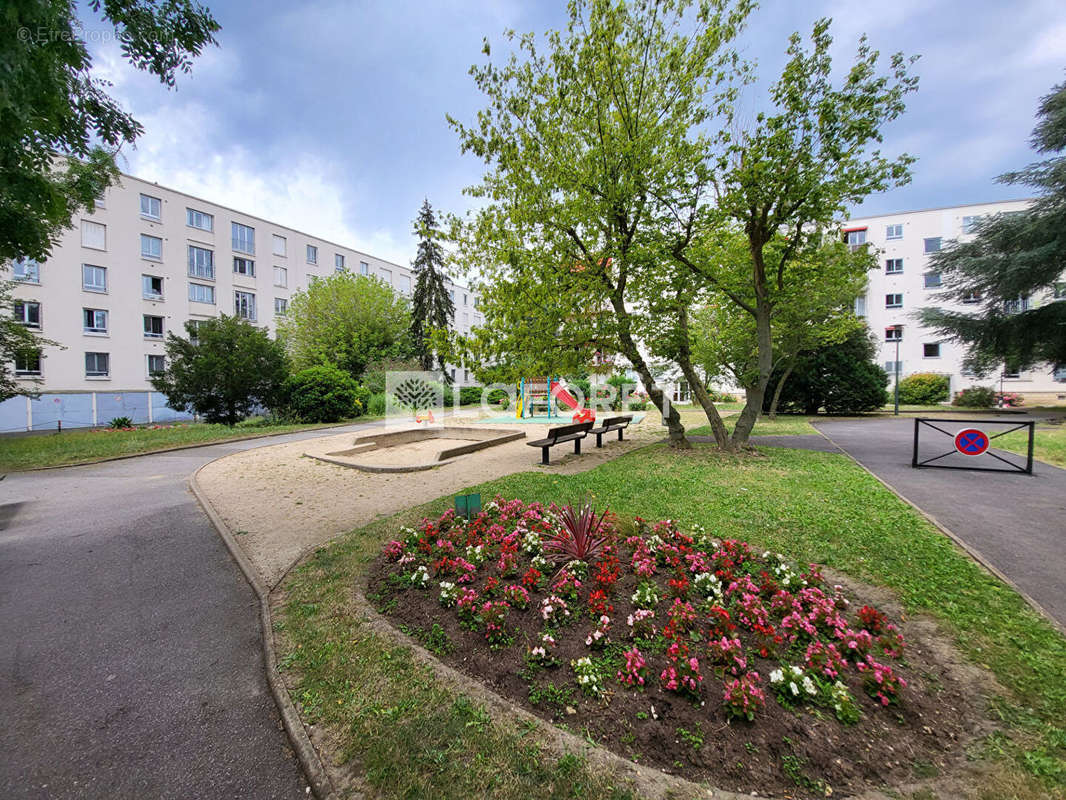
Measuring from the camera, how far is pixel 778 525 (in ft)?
16.5

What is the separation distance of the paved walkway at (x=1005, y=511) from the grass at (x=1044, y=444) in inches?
19.6

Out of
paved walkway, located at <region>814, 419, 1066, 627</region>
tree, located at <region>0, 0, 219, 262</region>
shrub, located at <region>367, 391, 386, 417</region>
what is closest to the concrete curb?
tree, located at <region>0, 0, 219, 262</region>

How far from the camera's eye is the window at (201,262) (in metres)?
31.5

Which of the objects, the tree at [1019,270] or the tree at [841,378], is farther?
the tree at [841,378]

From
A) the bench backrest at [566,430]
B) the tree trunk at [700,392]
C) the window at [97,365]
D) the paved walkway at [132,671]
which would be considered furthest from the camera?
the window at [97,365]

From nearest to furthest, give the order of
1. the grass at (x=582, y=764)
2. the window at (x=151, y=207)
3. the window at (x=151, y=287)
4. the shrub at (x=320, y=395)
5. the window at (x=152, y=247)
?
the grass at (x=582, y=764) → the shrub at (x=320, y=395) → the window at (x=151, y=287) → the window at (x=152, y=247) → the window at (x=151, y=207)

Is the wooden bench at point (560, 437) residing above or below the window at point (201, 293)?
below

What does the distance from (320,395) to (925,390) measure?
118 ft

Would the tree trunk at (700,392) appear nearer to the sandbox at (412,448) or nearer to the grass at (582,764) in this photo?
the grass at (582,764)

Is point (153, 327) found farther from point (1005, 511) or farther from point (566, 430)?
point (1005, 511)

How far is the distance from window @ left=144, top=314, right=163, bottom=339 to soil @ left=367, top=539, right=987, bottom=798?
121 ft

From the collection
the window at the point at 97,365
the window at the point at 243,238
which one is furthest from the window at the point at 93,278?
the window at the point at 243,238

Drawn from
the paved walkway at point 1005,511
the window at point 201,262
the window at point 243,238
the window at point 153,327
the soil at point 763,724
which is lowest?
the soil at point 763,724

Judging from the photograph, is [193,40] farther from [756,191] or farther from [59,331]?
[59,331]
